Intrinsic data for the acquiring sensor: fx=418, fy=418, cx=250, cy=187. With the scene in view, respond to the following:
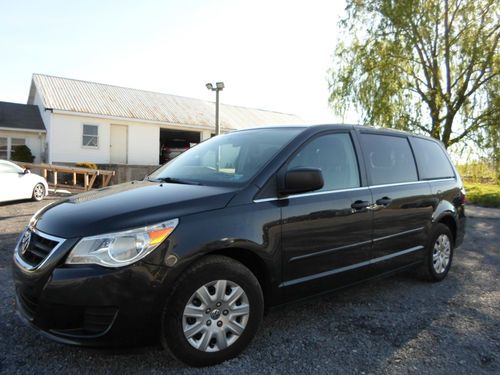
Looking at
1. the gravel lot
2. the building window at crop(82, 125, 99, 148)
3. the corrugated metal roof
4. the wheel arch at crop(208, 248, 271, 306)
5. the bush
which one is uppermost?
the corrugated metal roof

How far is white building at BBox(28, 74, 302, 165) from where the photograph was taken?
1944 cm

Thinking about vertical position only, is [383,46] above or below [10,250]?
above

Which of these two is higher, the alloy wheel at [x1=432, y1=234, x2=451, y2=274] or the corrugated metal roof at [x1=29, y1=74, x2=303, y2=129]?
the corrugated metal roof at [x1=29, y1=74, x2=303, y2=129]

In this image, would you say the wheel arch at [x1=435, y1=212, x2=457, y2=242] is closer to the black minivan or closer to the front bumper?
the black minivan

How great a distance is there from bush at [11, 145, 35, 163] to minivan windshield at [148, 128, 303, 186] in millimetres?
18144

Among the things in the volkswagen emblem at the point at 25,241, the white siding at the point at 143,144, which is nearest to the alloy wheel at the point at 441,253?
the volkswagen emblem at the point at 25,241

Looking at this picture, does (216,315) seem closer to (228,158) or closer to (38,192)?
(228,158)

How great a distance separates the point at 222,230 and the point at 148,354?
108 cm

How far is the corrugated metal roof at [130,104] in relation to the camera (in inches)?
799

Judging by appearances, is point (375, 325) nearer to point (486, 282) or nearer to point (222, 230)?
point (222, 230)

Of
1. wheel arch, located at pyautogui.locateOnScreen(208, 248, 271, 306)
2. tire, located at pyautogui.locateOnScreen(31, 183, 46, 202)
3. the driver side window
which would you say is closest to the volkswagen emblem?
wheel arch, located at pyautogui.locateOnScreen(208, 248, 271, 306)

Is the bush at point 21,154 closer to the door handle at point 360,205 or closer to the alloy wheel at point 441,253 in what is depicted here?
the alloy wheel at point 441,253

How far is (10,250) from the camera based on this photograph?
A: 6.06 meters

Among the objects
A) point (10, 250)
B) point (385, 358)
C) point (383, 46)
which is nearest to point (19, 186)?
point (10, 250)
